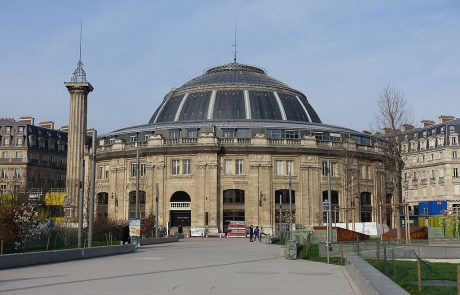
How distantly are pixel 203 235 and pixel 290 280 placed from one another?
55.2 meters

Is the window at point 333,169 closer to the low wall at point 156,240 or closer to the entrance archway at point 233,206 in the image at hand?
the entrance archway at point 233,206

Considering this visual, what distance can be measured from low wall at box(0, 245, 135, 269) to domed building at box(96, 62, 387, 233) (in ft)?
129

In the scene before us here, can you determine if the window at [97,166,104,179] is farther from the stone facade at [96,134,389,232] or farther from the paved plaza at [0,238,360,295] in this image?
the paved plaza at [0,238,360,295]

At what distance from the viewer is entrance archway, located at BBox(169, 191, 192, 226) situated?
256 feet

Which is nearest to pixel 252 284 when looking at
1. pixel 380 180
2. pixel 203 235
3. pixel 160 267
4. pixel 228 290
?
pixel 228 290

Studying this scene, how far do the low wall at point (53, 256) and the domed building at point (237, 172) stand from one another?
39447 millimetres

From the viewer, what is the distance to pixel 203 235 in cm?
7381

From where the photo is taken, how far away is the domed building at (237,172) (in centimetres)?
7681

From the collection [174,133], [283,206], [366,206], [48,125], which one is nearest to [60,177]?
[48,125]

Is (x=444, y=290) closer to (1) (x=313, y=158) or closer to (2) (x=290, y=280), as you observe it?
(2) (x=290, y=280)

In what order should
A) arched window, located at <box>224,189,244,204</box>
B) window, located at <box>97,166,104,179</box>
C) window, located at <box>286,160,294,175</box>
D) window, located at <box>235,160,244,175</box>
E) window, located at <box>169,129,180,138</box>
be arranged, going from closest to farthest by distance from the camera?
arched window, located at <box>224,189,244,204</box>
window, located at <box>235,160,244,175</box>
window, located at <box>286,160,294,175</box>
window, located at <box>169,129,180,138</box>
window, located at <box>97,166,104,179</box>

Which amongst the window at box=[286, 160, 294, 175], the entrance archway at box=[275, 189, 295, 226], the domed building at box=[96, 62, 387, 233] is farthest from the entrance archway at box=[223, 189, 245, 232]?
the window at box=[286, 160, 294, 175]

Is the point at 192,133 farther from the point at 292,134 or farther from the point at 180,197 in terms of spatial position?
the point at 292,134

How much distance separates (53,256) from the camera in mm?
27281
